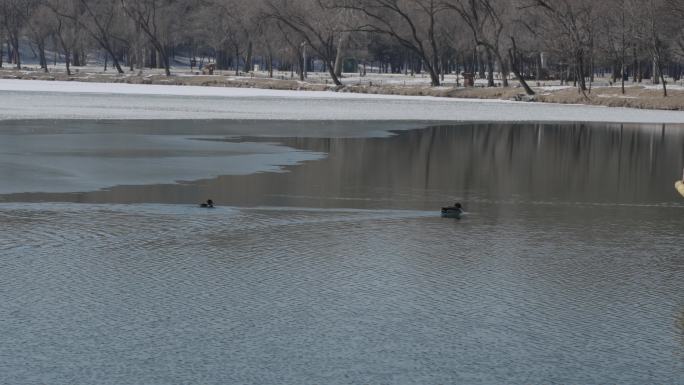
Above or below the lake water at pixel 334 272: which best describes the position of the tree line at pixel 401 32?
above

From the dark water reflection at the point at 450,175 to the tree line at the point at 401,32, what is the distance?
37.3 m

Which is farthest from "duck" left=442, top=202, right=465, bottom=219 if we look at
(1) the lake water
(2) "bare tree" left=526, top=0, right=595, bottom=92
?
(2) "bare tree" left=526, top=0, right=595, bottom=92

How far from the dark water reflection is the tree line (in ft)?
122

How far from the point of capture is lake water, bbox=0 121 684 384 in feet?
38.9

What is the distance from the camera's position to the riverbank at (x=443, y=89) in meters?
71.7

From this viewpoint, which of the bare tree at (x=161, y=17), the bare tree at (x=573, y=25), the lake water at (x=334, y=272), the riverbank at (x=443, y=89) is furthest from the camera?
the bare tree at (x=161, y=17)

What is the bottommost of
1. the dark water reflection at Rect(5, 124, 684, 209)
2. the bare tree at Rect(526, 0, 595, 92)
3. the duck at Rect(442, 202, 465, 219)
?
the dark water reflection at Rect(5, 124, 684, 209)

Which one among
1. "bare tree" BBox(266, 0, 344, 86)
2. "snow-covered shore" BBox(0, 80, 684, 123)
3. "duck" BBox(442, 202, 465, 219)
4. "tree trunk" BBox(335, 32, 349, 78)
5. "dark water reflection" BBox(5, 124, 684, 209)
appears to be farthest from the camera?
"tree trunk" BBox(335, 32, 349, 78)

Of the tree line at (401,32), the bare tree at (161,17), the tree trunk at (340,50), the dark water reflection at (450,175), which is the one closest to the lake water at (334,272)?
the dark water reflection at (450,175)

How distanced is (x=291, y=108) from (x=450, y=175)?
34.8 m

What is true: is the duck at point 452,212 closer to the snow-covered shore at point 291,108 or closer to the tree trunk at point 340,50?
the snow-covered shore at point 291,108

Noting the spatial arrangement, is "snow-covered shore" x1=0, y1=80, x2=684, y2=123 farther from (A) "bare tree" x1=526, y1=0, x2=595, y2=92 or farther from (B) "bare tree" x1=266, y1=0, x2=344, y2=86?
(B) "bare tree" x1=266, y1=0, x2=344, y2=86

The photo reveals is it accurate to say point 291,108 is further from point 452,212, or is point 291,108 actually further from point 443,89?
point 452,212

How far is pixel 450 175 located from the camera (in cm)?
2916
